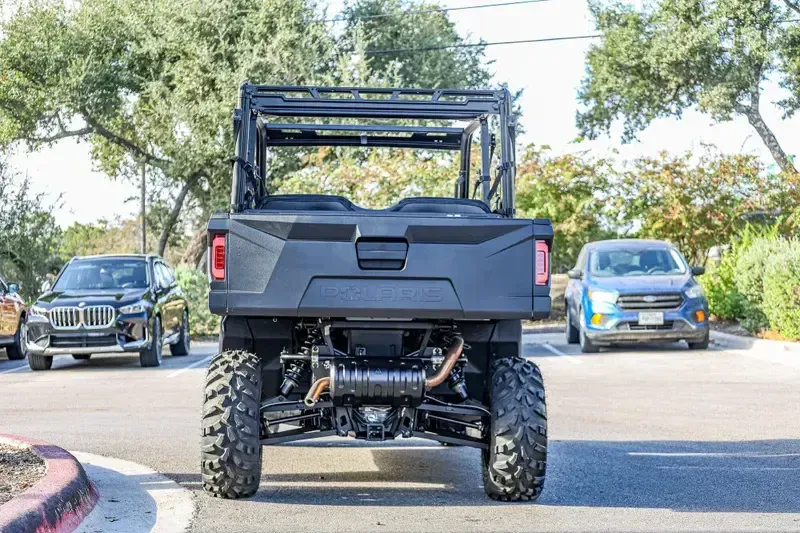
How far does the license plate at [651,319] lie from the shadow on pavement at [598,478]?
371 inches

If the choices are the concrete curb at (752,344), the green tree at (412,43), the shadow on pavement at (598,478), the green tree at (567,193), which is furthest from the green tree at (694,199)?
→ the shadow on pavement at (598,478)

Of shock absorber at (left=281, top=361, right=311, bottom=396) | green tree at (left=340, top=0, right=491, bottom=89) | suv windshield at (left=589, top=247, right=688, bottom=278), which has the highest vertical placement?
green tree at (left=340, top=0, right=491, bottom=89)

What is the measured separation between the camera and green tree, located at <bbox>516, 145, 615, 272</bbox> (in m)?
28.6

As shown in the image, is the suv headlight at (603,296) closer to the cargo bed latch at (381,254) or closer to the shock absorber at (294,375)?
the shock absorber at (294,375)

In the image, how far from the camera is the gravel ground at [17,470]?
22.6 feet

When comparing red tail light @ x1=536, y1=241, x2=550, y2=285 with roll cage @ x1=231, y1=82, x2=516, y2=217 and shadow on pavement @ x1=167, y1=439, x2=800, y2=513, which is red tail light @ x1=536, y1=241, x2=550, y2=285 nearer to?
roll cage @ x1=231, y1=82, x2=516, y2=217

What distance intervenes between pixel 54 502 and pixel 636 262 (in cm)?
1564

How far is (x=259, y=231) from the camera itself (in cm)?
705

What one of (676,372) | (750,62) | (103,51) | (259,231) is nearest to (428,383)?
(259,231)

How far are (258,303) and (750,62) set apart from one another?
117 ft

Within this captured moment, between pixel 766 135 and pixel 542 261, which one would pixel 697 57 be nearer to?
pixel 766 135

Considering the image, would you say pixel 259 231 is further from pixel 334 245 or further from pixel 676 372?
pixel 676 372

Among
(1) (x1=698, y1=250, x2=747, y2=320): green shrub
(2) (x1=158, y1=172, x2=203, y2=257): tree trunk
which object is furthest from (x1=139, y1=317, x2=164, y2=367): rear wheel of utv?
(2) (x1=158, y1=172, x2=203, y2=257): tree trunk

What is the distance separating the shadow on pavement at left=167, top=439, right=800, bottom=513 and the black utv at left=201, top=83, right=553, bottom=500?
15.8 inches
